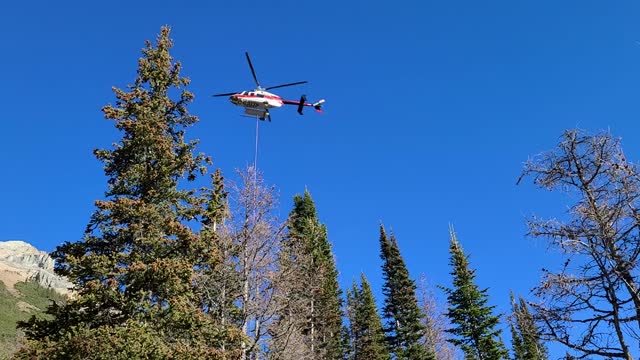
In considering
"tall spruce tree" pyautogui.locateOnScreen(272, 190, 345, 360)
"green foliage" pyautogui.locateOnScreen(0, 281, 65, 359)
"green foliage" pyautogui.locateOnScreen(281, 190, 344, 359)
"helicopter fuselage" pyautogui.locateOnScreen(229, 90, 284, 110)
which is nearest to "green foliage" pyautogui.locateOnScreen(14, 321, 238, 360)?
"tall spruce tree" pyautogui.locateOnScreen(272, 190, 345, 360)

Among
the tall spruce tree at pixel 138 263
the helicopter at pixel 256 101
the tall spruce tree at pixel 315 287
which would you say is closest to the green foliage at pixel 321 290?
the tall spruce tree at pixel 315 287

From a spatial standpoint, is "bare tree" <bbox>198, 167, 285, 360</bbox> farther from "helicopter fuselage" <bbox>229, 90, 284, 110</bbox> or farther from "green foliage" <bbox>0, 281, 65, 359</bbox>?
"green foliage" <bbox>0, 281, 65, 359</bbox>

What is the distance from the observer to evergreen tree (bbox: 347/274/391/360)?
42.2m

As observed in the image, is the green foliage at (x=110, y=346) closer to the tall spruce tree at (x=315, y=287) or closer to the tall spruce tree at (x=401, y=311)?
the tall spruce tree at (x=315, y=287)

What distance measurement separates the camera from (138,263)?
1452cm

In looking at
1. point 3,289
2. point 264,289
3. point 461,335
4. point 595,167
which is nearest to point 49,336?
point 264,289

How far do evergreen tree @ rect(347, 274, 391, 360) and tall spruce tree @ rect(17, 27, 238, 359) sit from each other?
2879 centimetres

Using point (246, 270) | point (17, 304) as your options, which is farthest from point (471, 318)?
point (17, 304)

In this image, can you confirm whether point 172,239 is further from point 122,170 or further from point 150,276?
point 122,170

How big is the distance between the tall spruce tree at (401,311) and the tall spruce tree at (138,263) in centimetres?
2961

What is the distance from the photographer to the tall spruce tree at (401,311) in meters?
42.1

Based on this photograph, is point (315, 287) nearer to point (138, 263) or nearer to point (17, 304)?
point (138, 263)

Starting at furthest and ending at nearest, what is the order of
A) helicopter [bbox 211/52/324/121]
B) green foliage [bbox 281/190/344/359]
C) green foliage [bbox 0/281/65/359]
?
green foliage [bbox 0/281/65/359]
green foliage [bbox 281/190/344/359]
helicopter [bbox 211/52/324/121]

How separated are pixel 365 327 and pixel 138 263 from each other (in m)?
36.0
